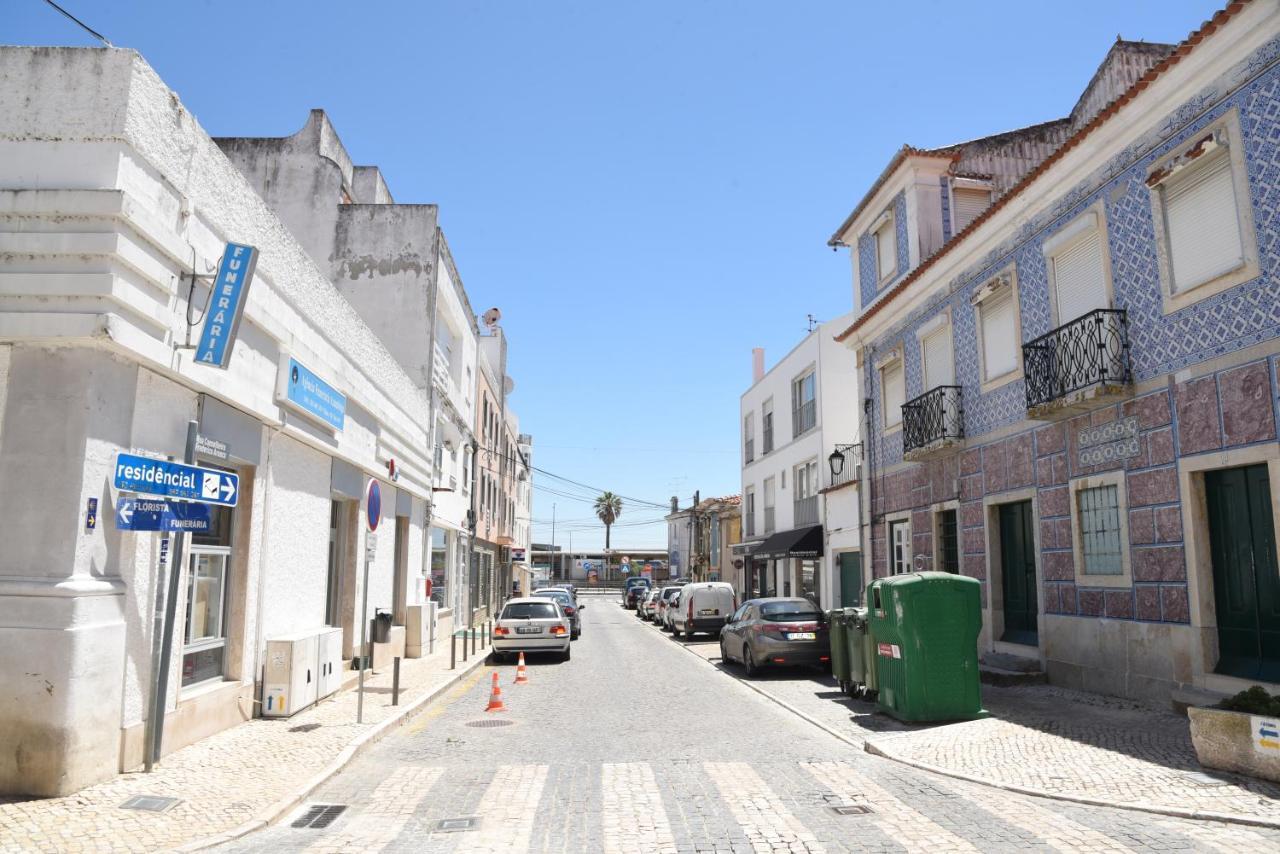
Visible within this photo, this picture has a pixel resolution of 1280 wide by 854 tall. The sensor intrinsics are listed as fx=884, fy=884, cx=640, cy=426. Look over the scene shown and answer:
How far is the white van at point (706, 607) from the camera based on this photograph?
2730 centimetres

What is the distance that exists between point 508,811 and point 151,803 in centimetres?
267

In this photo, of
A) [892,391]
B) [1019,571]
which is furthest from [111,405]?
[892,391]

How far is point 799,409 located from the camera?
32.2 metres

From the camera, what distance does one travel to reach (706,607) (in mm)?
27422

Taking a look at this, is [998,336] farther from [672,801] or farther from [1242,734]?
[672,801]

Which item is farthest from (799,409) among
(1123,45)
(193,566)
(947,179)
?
(193,566)

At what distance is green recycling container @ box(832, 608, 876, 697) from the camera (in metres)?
12.3

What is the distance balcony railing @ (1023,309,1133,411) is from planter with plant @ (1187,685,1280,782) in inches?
206

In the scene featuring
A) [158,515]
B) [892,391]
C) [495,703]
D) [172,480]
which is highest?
[892,391]

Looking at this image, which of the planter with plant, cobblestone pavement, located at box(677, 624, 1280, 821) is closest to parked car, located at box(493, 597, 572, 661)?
cobblestone pavement, located at box(677, 624, 1280, 821)

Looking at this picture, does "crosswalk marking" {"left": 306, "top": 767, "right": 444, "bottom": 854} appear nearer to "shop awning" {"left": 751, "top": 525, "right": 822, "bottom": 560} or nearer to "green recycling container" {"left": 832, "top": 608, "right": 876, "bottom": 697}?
"green recycling container" {"left": 832, "top": 608, "right": 876, "bottom": 697}

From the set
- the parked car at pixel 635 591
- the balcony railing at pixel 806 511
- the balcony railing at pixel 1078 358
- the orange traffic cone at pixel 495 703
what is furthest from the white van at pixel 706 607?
the parked car at pixel 635 591

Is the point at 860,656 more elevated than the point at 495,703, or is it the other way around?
the point at 860,656

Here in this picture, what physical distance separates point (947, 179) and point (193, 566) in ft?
54.4
